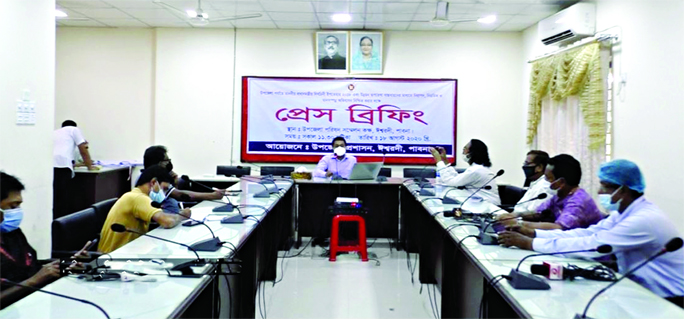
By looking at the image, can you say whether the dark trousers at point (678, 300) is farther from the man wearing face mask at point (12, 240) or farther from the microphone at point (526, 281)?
the man wearing face mask at point (12, 240)

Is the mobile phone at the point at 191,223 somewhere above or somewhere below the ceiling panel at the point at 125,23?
below

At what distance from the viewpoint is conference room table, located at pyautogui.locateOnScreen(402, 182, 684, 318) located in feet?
5.25

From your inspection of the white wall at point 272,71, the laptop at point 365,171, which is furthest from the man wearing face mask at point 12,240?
the white wall at point 272,71

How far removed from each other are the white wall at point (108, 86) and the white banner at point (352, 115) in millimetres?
1434

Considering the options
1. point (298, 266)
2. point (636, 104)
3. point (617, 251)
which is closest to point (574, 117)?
point (636, 104)

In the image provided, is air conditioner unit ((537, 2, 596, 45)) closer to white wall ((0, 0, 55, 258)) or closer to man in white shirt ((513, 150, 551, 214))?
man in white shirt ((513, 150, 551, 214))

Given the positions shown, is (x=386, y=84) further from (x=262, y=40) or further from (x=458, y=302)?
(x=458, y=302)

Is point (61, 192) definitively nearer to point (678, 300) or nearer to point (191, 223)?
point (191, 223)

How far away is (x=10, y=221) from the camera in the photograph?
2.29 m

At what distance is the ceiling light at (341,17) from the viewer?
6.18 m

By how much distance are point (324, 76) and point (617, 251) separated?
17.5 feet

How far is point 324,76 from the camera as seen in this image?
7094 mm

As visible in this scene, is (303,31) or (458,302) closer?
(458,302)

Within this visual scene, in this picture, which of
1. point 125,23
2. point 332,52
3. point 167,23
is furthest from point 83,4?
point 332,52
